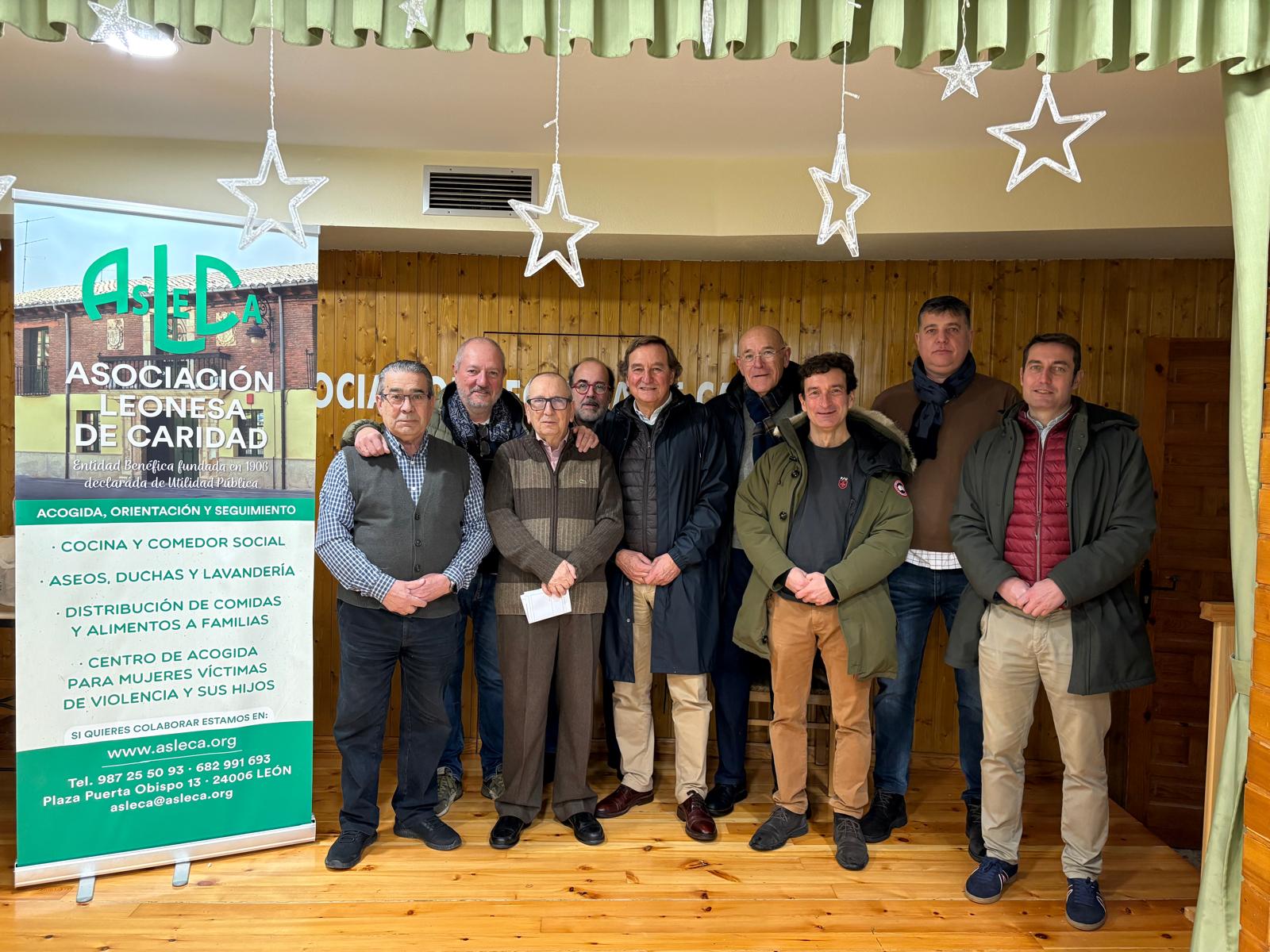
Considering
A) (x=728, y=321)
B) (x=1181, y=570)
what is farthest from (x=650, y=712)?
(x=1181, y=570)

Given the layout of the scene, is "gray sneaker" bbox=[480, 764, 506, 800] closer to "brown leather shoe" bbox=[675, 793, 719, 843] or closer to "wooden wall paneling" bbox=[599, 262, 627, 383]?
"brown leather shoe" bbox=[675, 793, 719, 843]

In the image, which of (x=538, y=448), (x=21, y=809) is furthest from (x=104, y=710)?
(x=538, y=448)

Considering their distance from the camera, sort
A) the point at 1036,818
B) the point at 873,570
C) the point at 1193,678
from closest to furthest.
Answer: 1. the point at 873,570
2. the point at 1036,818
3. the point at 1193,678

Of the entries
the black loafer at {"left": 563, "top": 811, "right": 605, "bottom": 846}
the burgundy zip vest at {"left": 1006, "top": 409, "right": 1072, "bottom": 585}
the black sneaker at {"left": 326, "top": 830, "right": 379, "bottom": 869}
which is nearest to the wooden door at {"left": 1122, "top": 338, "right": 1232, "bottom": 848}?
the burgundy zip vest at {"left": 1006, "top": 409, "right": 1072, "bottom": 585}

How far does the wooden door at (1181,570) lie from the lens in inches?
159

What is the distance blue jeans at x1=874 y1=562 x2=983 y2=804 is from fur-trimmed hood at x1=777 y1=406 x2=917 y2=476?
43 cm

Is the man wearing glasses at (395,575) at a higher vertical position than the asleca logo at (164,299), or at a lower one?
lower

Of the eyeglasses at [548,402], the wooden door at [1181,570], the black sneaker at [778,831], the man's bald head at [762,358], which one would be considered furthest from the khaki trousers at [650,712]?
the wooden door at [1181,570]

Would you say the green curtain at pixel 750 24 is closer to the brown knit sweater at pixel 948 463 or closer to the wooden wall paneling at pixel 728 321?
the brown knit sweater at pixel 948 463

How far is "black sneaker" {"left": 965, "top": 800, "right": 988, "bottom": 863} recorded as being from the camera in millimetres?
3078

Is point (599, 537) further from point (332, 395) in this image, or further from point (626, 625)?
point (332, 395)

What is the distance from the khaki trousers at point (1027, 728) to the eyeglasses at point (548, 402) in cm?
150

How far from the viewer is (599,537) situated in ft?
10.3

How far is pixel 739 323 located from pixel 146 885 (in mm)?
3098
